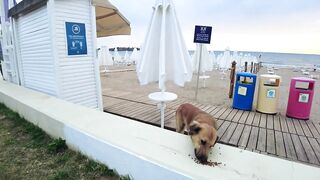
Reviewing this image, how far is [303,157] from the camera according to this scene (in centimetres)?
271

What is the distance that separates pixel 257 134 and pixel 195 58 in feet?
22.0

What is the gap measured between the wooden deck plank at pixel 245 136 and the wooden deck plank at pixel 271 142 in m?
0.33

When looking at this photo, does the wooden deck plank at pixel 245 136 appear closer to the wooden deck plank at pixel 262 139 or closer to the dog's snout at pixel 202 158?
the wooden deck plank at pixel 262 139

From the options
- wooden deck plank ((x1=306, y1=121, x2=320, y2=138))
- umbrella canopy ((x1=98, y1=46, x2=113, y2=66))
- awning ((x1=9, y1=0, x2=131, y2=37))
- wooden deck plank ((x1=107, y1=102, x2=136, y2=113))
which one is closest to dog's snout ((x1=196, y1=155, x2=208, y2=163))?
wooden deck plank ((x1=306, y1=121, x2=320, y2=138))

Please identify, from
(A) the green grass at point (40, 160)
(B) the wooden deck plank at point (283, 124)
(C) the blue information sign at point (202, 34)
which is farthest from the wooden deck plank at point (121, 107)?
(B) the wooden deck plank at point (283, 124)

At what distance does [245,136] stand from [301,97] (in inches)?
88.0

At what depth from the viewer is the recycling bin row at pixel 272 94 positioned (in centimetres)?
441

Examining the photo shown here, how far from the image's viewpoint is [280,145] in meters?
3.06

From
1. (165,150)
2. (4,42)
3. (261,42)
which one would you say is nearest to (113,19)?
(4,42)

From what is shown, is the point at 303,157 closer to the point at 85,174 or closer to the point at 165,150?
the point at 165,150

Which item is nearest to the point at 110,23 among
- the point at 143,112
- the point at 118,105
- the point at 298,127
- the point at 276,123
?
the point at 118,105

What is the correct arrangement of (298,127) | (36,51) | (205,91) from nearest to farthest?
(298,127) → (36,51) → (205,91)

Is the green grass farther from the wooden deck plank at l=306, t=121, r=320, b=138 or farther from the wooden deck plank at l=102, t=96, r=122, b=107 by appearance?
the wooden deck plank at l=306, t=121, r=320, b=138

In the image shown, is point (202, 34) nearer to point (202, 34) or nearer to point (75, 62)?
point (202, 34)
